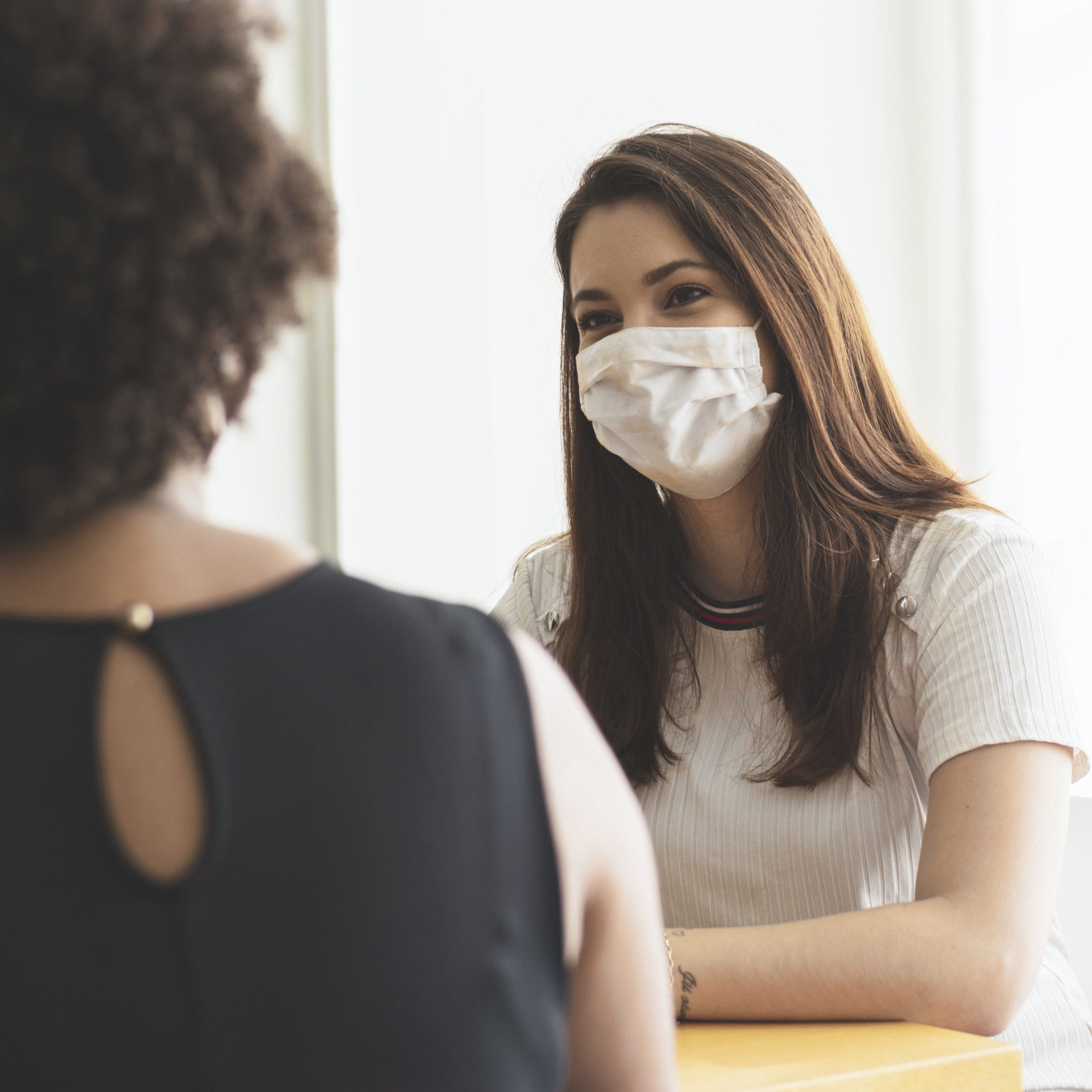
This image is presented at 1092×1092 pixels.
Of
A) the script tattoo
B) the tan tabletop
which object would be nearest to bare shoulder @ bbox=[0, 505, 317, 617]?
the tan tabletop

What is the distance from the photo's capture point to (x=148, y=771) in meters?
0.50

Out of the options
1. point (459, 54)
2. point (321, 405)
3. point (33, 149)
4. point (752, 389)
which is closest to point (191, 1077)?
point (33, 149)

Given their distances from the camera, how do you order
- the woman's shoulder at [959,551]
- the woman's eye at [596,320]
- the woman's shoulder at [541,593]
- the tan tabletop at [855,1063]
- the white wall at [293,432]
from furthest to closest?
the white wall at [293,432] < the woman's shoulder at [541,593] < the woman's eye at [596,320] < the woman's shoulder at [959,551] < the tan tabletop at [855,1063]

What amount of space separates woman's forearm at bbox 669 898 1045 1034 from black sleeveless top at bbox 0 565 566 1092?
0.61 m

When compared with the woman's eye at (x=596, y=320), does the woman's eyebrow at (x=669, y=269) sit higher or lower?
higher

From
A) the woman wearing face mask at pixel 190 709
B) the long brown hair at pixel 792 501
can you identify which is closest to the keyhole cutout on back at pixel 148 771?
the woman wearing face mask at pixel 190 709

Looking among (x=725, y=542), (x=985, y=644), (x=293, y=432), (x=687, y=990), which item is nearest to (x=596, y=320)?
(x=725, y=542)

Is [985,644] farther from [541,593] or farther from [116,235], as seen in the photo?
[116,235]

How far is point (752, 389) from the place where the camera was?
1522 millimetres

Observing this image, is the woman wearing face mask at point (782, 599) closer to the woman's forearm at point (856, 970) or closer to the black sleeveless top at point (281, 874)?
the woman's forearm at point (856, 970)

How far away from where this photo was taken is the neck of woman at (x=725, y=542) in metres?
1.60

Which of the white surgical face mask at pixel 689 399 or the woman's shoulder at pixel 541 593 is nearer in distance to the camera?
the white surgical face mask at pixel 689 399

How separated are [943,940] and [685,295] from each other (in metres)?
0.83

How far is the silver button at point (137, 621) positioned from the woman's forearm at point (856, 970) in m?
0.76
